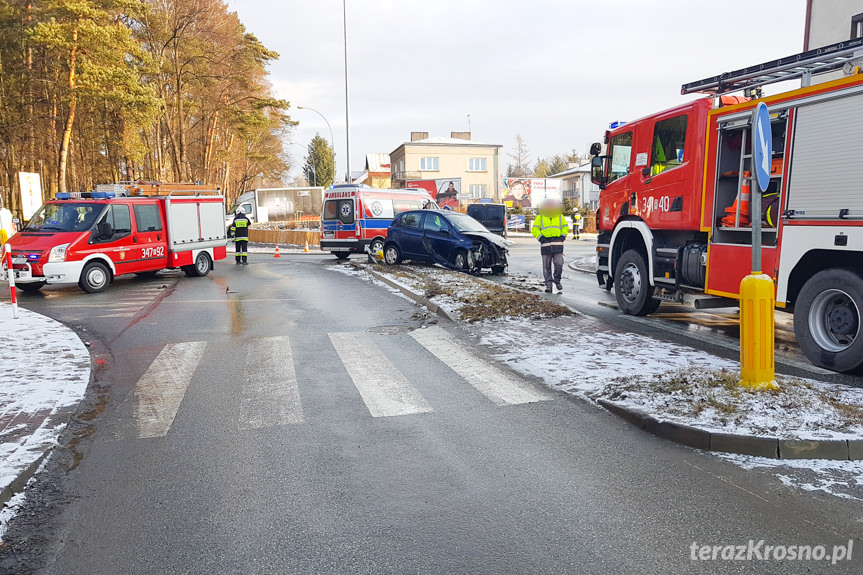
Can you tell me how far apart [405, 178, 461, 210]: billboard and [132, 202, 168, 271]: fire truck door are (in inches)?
1325

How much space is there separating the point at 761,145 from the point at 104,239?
541 inches

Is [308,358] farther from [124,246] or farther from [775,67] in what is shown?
[124,246]

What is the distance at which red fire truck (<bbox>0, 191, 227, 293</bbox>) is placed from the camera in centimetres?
1341

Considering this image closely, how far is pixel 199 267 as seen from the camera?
58.4ft

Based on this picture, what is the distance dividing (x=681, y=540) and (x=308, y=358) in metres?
5.22

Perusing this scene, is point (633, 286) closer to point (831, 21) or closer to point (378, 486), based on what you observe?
point (378, 486)

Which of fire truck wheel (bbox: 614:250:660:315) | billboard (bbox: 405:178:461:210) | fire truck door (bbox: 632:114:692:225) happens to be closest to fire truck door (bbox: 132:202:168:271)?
Answer: fire truck wheel (bbox: 614:250:660:315)

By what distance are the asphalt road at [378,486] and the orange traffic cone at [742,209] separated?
3813 mm

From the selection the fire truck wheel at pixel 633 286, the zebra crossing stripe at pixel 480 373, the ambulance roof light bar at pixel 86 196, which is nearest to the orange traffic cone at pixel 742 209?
the fire truck wheel at pixel 633 286

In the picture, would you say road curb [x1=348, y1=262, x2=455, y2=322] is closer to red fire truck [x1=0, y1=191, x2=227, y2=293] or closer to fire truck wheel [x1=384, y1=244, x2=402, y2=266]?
fire truck wheel [x1=384, y1=244, x2=402, y2=266]

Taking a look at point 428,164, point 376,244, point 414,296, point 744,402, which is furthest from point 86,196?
point 428,164

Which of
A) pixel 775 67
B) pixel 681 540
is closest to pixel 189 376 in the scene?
pixel 681 540

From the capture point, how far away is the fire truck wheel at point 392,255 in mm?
18891

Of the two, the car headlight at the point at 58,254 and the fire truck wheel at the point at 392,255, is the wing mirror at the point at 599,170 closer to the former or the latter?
the fire truck wheel at the point at 392,255
